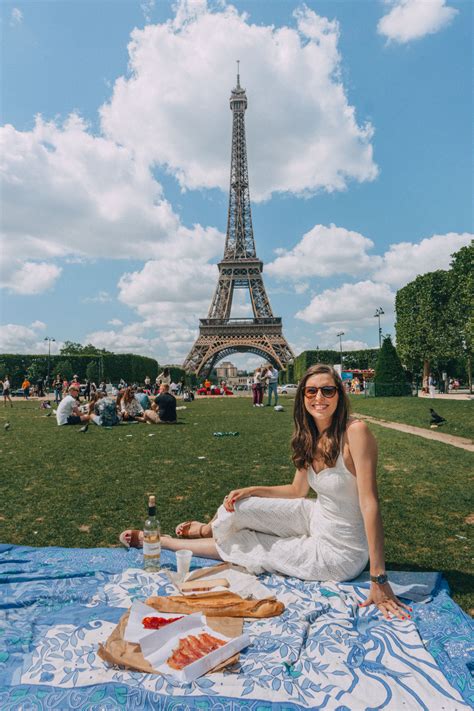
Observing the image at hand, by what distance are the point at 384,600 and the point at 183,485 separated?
11.8 feet

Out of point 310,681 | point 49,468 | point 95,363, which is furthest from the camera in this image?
point 95,363

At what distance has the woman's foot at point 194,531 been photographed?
11.6 feet

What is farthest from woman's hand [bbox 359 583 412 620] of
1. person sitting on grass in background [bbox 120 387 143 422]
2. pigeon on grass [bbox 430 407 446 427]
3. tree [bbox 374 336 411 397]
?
tree [bbox 374 336 411 397]

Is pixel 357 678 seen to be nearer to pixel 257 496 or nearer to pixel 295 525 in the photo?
pixel 295 525

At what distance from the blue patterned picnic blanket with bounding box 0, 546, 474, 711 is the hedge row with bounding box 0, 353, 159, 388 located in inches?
1809

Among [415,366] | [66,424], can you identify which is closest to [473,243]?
[415,366]

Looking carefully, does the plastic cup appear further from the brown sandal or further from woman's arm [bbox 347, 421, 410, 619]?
woman's arm [bbox 347, 421, 410, 619]

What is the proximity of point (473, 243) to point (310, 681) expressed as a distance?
1241 inches

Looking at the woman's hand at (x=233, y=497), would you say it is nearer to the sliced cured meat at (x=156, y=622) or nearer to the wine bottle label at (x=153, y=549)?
the wine bottle label at (x=153, y=549)

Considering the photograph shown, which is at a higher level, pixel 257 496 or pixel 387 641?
pixel 257 496

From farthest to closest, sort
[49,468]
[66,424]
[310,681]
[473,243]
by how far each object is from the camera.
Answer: [473,243]
[66,424]
[49,468]
[310,681]

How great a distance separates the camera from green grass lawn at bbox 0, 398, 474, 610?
3936 mm

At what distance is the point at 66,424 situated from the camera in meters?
13.3

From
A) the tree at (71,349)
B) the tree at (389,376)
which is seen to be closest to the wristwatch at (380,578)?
the tree at (389,376)
